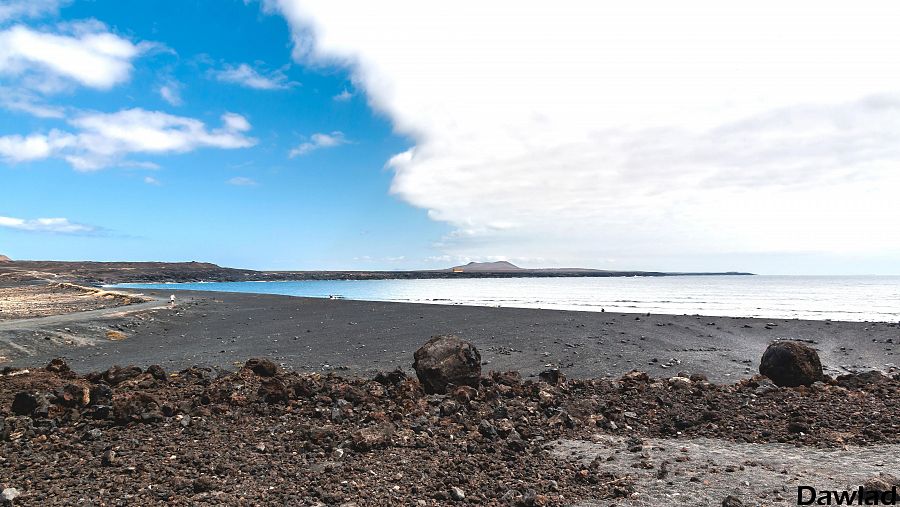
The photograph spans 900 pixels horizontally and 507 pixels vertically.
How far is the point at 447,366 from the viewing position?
10.4 m

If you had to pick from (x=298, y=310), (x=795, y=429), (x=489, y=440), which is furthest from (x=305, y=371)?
(x=298, y=310)

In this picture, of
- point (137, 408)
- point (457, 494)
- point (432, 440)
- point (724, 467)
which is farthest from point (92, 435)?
point (724, 467)

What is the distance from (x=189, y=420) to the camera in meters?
7.72

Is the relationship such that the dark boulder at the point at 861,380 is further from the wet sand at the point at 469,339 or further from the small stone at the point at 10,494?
the small stone at the point at 10,494

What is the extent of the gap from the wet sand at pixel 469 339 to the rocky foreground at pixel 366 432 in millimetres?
5323

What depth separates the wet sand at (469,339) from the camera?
16.8 m

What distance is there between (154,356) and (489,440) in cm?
1625

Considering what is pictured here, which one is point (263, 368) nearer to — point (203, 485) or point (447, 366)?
point (447, 366)

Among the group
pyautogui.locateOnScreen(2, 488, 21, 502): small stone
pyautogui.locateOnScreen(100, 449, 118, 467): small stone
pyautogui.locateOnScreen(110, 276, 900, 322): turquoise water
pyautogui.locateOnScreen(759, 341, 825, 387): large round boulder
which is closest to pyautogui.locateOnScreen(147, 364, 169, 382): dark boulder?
pyautogui.locateOnScreen(100, 449, 118, 467): small stone

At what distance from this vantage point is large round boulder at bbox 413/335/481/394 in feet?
34.1

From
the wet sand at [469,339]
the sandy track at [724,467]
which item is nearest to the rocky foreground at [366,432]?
the sandy track at [724,467]

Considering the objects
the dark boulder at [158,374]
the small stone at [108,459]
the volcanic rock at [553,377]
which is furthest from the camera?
the volcanic rock at [553,377]

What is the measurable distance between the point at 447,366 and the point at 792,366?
819cm

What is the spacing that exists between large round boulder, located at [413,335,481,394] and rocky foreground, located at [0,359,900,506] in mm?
396
